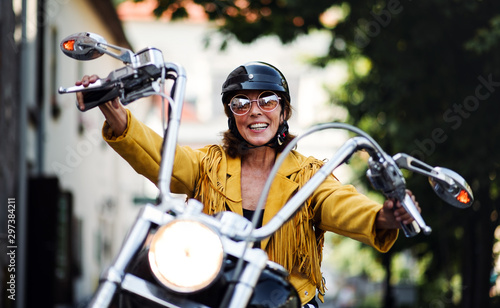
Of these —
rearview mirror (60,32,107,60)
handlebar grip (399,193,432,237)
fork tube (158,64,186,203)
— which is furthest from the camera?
Result: rearview mirror (60,32,107,60)

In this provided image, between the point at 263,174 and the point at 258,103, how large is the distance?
0.32 metres

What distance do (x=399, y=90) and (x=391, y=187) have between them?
21.7ft

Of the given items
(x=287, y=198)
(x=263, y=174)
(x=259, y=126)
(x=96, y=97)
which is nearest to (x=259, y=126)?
(x=259, y=126)

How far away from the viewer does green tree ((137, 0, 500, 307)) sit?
337 inches

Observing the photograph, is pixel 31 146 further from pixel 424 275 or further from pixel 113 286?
pixel 113 286

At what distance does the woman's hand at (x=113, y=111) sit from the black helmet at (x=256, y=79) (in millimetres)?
636

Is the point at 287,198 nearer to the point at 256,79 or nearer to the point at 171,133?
the point at 256,79

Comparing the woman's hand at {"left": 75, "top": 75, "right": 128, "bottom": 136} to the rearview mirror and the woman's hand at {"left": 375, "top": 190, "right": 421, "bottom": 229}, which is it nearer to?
the rearview mirror

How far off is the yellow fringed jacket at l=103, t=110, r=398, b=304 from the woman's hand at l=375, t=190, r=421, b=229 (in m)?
0.04

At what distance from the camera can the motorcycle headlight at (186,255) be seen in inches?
85.8

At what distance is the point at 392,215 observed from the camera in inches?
105

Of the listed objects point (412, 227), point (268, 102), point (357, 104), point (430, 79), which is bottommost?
point (412, 227)

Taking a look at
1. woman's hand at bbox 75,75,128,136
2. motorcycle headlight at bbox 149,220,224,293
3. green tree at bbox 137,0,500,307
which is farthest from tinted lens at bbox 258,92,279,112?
green tree at bbox 137,0,500,307

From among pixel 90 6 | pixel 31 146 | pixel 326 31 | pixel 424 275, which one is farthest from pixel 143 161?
pixel 90 6
